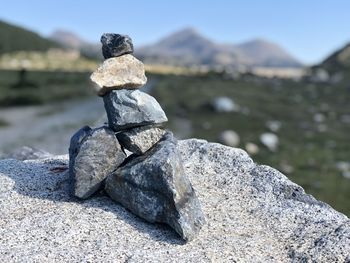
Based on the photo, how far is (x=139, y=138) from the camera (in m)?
12.0

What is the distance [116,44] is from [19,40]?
432ft

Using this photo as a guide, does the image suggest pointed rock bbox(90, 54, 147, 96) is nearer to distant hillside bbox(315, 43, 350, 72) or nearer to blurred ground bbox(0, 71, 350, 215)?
blurred ground bbox(0, 71, 350, 215)

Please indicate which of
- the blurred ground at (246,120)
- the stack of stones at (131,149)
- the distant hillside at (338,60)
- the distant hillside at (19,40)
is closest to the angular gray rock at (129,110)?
the stack of stones at (131,149)

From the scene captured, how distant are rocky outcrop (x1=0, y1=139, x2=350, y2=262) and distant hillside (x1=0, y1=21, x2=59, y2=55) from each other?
115 meters

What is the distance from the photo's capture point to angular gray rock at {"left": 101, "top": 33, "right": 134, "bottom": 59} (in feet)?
39.4

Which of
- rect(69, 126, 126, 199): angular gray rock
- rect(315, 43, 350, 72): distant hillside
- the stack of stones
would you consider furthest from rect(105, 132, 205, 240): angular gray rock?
rect(315, 43, 350, 72): distant hillside

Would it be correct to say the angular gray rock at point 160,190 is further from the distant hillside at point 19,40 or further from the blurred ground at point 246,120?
the distant hillside at point 19,40

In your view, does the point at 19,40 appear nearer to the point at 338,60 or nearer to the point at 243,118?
the point at 338,60

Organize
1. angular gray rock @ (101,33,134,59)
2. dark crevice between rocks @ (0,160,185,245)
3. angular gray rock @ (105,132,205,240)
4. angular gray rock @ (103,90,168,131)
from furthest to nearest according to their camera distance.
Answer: angular gray rock @ (101,33,134,59), angular gray rock @ (103,90,168,131), dark crevice between rocks @ (0,160,185,245), angular gray rock @ (105,132,205,240)

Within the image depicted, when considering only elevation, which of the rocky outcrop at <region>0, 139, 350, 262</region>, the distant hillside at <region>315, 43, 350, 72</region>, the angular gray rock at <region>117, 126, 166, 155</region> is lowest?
the distant hillside at <region>315, 43, 350, 72</region>

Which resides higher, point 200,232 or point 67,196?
point 67,196

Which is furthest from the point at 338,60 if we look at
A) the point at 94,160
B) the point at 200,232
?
the point at 200,232

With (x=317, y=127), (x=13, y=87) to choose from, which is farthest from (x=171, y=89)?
(x=317, y=127)

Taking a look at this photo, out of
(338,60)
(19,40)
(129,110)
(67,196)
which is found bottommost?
(19,40)
